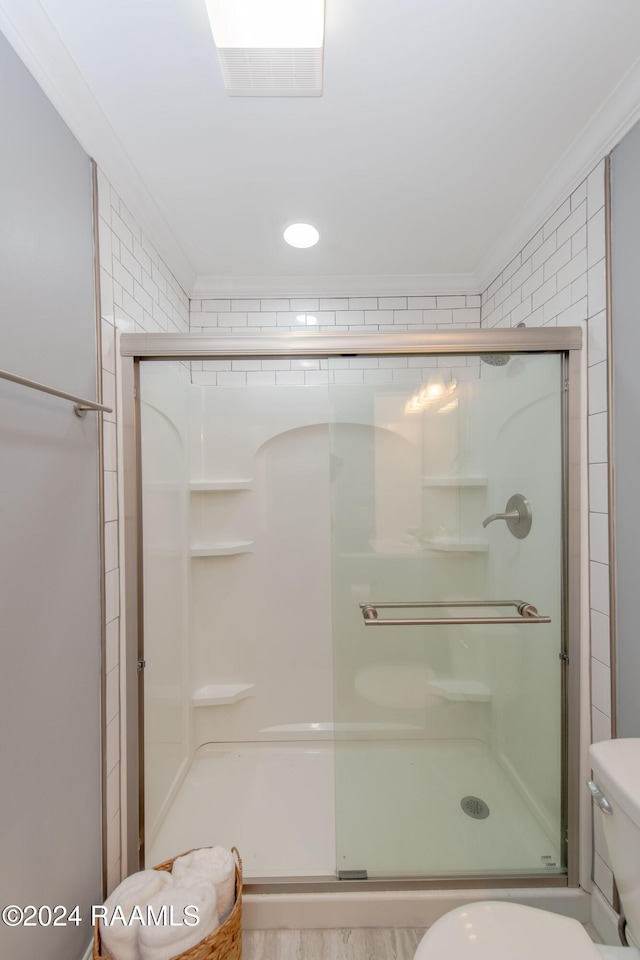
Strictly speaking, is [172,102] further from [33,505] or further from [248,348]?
[33,505]

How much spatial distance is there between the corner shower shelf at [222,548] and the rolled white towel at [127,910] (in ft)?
3.65

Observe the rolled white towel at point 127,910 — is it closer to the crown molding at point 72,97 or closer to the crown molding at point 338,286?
the crown molding at point 72,97

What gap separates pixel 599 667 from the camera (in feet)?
4.03

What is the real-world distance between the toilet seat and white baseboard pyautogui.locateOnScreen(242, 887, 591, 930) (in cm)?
57

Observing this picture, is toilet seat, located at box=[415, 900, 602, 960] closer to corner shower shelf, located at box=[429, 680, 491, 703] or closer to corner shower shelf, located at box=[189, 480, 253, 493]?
corner shower shelf, located at box=[429, 680, 491, 703]

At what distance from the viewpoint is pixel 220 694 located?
1.97m

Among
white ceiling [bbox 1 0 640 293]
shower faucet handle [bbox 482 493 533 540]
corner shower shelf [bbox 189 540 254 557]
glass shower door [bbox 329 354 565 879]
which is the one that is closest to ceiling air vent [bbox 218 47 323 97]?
white ceiling [bbox 1 0 640 293]

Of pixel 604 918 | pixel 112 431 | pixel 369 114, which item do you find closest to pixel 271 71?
pixel 369 114

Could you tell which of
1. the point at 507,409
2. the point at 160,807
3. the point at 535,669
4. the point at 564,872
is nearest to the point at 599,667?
the point at 535,669

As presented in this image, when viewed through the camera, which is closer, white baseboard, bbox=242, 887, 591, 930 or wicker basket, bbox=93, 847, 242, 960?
wicker basket, bbox=93, 847, 242, 960

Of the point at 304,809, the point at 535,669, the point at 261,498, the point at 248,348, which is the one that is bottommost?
the point at 304,809

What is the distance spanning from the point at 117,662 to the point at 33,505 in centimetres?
63

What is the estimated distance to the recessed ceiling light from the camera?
1.60 m

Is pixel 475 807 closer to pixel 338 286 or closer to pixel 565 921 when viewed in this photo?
pixel 565 921
